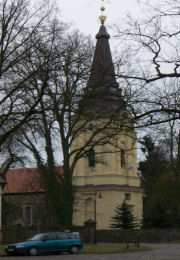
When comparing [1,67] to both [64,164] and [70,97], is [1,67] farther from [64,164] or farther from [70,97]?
[64,164]

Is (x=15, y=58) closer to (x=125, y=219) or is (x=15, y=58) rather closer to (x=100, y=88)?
(x=100, y=88)

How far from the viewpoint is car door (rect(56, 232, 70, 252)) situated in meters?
29.2

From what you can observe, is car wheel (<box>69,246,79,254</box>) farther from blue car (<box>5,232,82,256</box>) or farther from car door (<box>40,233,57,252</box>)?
car door (<box>40,233,57,252</box>)

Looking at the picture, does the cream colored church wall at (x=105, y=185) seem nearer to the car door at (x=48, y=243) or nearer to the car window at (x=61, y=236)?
the car window at (x=61, y=236)

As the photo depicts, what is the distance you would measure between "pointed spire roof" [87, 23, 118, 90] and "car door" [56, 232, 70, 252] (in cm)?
889

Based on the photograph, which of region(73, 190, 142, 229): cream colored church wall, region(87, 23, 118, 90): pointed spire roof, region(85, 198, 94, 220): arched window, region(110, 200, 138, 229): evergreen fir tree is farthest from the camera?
region(85, 198, 94, 220): arched window

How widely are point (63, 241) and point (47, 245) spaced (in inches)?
44.6

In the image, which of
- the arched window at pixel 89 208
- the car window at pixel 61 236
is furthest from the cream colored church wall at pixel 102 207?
the car window at pixel 61 236

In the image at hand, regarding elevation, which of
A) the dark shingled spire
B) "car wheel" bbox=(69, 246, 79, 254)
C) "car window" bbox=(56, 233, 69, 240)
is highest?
the dark shingled spire

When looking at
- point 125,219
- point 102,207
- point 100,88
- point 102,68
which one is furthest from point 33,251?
point 102,207

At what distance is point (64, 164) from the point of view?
38.2m

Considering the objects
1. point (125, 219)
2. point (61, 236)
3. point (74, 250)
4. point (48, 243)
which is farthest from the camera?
point (125, 219)

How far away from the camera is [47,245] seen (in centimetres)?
2872

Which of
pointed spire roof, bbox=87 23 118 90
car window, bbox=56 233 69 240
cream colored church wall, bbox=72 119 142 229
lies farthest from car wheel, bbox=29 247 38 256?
cream colored church wall, bbox=72 119 142 229
